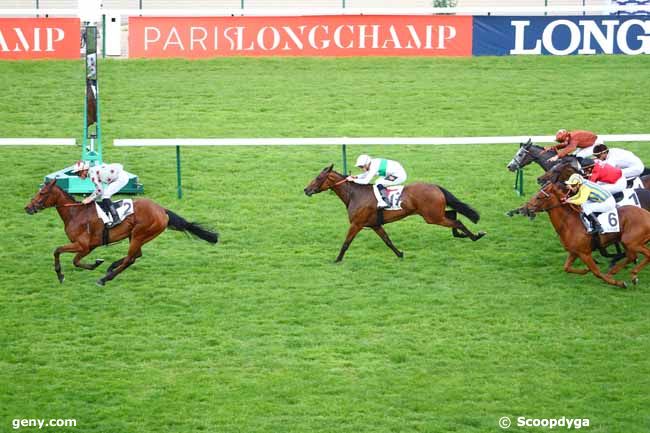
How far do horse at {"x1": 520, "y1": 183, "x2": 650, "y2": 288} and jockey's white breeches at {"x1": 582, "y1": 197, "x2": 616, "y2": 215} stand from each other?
0.13 meters

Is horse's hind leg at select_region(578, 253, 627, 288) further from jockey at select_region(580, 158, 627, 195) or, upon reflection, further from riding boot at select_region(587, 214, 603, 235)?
jockey at select_region(580, 158, 627, 195)

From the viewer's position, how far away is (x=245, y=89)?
23.2 meters

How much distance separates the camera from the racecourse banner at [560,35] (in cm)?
2467

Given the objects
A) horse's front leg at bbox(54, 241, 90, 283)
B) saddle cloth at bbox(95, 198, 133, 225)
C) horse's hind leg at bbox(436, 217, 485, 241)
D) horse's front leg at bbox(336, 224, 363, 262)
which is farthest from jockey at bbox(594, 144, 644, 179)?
horse's front leg at bbox(54, 241, 90, 283)

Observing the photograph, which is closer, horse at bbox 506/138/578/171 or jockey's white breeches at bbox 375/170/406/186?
jockey's white breeches at bbox 375/170/406/186

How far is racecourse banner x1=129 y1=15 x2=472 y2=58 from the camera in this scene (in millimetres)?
24203

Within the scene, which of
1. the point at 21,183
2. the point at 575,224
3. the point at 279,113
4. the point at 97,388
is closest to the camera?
the point at 97,388

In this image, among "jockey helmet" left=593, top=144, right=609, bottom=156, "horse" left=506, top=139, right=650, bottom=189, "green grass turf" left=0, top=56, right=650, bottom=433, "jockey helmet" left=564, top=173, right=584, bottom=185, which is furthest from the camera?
"horse" left=506, top=139, right=650, bottom=189

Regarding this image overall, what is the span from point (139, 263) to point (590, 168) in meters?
5.68

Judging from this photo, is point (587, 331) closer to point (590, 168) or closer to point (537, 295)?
point (537, 295)

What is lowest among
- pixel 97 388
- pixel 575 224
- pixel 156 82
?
pixel 97 388

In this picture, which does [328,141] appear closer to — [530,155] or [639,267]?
[530,155]

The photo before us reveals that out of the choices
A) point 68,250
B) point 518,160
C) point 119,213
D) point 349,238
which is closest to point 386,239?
point 349,238

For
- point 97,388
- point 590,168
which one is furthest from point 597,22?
point 97,388
